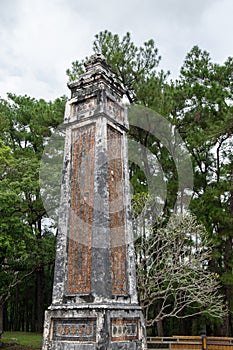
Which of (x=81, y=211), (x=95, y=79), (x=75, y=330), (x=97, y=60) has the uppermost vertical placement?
(x=97, y=60)

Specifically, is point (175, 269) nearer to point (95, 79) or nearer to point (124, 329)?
point (124, 329)

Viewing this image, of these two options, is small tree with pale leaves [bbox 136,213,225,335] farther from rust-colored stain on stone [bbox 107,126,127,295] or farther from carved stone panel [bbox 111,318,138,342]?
carved stone panel [bbox 111,318,138,342]

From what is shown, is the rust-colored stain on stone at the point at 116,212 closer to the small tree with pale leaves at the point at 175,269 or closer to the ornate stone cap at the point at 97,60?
the ornate stone cap at the point at 97,60

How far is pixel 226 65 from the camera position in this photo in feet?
52.7

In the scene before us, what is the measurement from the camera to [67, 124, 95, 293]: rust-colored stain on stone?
5.48 m

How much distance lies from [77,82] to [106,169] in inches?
80.8

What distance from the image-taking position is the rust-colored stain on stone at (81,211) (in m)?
5.48

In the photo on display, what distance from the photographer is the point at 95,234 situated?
218 inches

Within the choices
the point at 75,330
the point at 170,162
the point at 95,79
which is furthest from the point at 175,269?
the point at 95,79

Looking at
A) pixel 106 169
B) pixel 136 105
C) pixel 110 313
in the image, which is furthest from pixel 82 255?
pixel 136 105

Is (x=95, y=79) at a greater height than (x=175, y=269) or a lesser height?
greater

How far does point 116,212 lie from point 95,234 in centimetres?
68

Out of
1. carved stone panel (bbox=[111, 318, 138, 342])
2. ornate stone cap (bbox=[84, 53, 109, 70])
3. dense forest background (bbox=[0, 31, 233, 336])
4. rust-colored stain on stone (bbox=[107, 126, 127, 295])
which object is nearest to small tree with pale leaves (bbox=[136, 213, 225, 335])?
dense forest background (bbox=[0, 31, 233, 336])

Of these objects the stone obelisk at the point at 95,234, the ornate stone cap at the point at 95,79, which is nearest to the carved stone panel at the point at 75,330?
the stone obelisk at the point at 95,234
